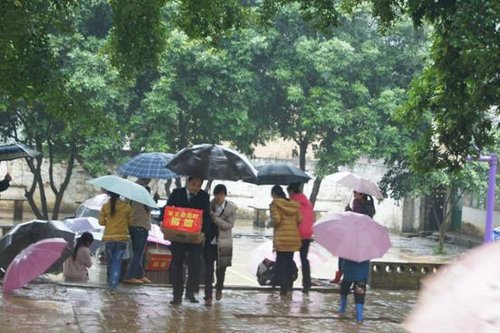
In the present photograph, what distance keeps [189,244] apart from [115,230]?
1617 mm

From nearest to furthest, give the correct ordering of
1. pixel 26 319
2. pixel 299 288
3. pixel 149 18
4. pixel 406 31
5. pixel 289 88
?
1. pixel 26 319
2. pixel 149 18
3. pixel 299 288
4. pixel 289 88
5. pixel 406 31

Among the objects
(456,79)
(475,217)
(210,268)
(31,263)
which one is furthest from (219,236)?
(475,217)

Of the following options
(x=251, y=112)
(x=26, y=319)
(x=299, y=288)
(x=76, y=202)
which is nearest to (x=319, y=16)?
(x=299, y=288)

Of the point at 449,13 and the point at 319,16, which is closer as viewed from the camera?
the point at 449,13

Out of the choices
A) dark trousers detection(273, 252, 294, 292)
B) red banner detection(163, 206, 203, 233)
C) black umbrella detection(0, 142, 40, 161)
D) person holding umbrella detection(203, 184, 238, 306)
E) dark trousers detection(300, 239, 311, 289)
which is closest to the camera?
red banner detection(163, 206, 203, 233)

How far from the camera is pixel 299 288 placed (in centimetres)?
1257

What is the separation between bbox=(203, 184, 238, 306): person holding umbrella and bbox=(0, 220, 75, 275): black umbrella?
2.57 m

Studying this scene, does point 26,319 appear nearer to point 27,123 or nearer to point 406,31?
point 27,123

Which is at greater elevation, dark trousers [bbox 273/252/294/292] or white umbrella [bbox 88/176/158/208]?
white umbrella [bbox 88/176/158/208]

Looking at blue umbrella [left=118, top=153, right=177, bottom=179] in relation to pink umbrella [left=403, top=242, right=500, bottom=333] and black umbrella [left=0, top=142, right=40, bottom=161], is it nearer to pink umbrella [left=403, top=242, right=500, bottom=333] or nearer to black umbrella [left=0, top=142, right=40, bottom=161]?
black umbrella [left=0, top=142, right=40, bottom=161]

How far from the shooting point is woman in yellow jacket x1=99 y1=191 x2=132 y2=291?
1148 cm

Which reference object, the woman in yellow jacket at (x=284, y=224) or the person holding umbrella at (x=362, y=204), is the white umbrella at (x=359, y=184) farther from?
the woman in yellow jacket at (x=284, y=224)

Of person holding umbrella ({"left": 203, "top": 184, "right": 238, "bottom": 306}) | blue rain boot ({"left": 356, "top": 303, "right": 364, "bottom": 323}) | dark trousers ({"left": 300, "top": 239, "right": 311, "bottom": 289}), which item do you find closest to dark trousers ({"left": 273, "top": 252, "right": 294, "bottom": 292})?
dark trousers ({"left": 300, "top": 239, "right": 311, "bottom": 289})

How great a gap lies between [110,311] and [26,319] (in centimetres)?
118
